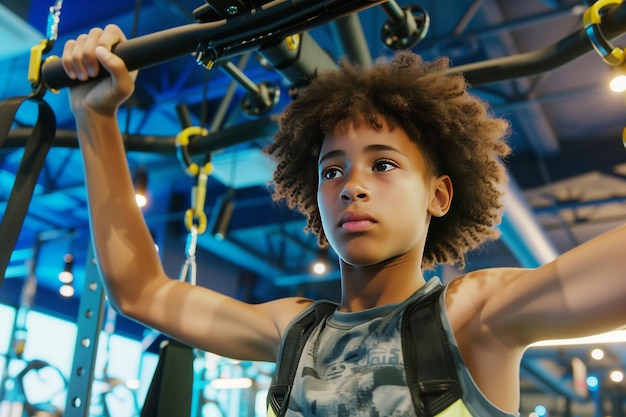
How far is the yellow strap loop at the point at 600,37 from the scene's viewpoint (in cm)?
108

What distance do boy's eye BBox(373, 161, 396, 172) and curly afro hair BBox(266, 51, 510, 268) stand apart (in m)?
0.08

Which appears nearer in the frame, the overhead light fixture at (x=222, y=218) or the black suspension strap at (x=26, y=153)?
the black suspension strap at (x=26, y=153)

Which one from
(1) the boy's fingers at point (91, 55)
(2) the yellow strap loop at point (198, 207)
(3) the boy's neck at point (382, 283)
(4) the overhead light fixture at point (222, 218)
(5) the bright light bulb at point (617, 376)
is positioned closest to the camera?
(3) the boy's neck at point (382, 283)

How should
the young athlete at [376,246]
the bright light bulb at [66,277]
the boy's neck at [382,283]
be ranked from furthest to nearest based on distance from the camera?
the bright light bulb at [66,277]
the boy's neck at [382,283]
the young athlete at [376,246]

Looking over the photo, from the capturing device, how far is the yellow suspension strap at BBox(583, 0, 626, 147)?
107 centimetres

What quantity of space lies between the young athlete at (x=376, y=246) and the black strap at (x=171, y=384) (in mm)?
50

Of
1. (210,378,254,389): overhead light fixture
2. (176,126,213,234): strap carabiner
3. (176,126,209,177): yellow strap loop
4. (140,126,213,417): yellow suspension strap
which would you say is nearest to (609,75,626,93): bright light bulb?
(140,126,213,417): yellow suspension strap

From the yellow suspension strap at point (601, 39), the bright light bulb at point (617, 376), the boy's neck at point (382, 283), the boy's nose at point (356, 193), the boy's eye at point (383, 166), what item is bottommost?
the boy's neck at point (382, 283)

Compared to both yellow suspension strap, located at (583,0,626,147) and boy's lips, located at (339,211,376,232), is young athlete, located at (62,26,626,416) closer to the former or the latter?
boy's lips, located at (339,211,376,232)

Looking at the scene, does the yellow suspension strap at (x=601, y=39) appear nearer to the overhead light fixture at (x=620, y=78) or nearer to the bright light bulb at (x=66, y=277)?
the overhead light fixture at (x=620, y=78)

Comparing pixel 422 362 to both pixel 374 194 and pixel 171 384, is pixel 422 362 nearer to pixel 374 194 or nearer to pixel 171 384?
pixel 374 194

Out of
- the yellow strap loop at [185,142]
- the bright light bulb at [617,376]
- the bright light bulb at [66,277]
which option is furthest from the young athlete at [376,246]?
the bright light bulb at [617,376]

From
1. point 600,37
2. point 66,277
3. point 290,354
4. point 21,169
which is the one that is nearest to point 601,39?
point 600,37

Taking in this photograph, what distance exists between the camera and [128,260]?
1.34m
